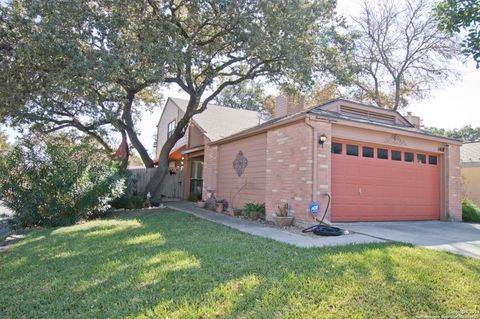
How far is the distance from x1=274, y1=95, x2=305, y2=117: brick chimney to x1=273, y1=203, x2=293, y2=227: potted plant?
424 cm

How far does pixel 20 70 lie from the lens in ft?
37.1

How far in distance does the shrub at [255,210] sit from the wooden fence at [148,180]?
6711 millimetres

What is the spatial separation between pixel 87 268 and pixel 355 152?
24.3 ft

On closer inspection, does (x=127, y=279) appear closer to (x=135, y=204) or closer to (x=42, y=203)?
(x=42, y=203)

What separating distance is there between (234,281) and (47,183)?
795 centimetres

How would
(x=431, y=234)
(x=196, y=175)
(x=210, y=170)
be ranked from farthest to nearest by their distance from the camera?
(x=196, y=175) < (x=210, y=170) < (x=431, y=234)

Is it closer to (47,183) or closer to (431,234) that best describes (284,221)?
(431,234)

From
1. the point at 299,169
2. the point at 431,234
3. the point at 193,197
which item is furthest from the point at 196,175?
the point at 431,234

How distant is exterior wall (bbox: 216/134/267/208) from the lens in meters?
10.8

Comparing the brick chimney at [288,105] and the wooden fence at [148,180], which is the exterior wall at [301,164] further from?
the wooden fence at [148,180]

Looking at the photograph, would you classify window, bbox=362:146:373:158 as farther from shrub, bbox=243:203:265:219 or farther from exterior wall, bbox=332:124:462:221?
shrub, bbox=243:203:265:219

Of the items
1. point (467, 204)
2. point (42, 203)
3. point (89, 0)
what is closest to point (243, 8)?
point (89, 0)

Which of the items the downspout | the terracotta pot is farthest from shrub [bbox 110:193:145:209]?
the downspout

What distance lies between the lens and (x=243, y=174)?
11844mm
